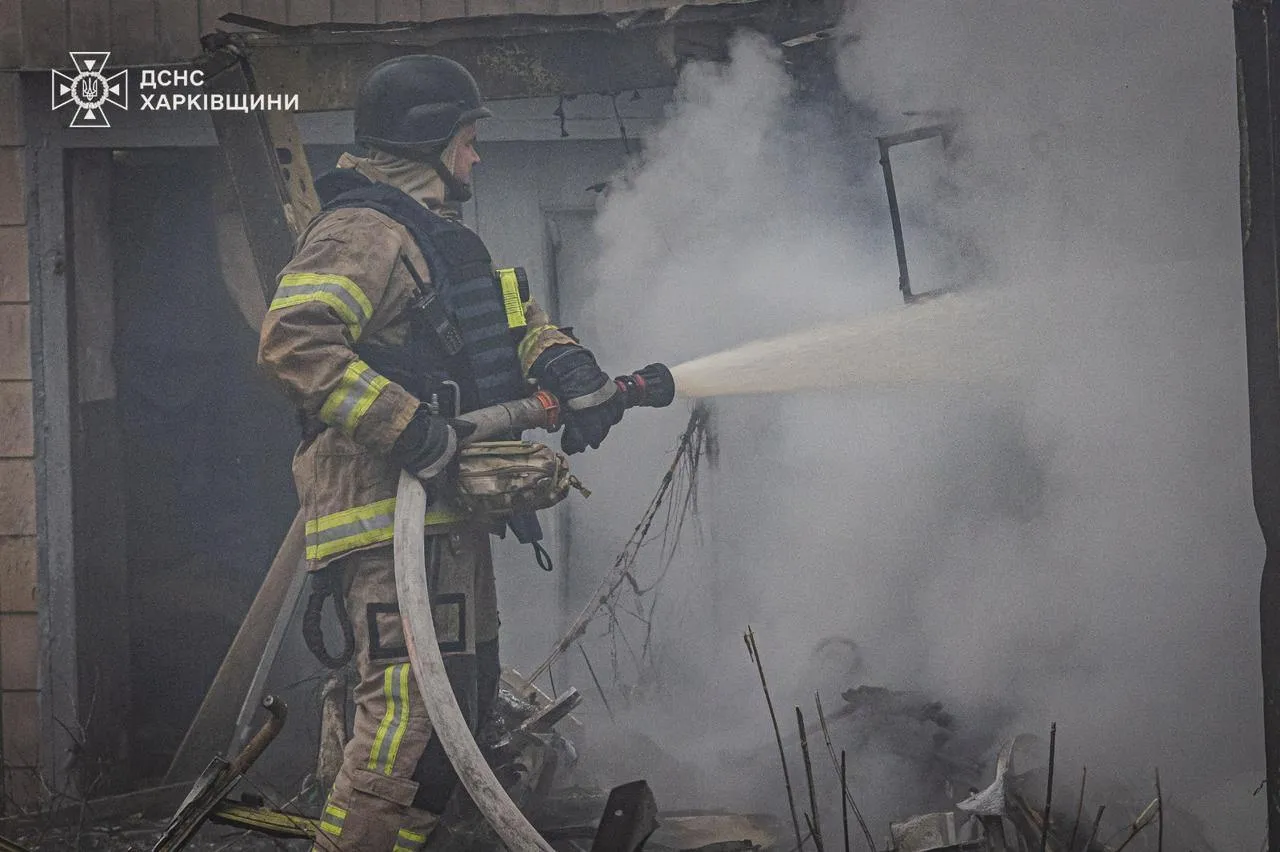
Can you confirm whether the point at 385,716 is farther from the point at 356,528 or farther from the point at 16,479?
the point at 16,479

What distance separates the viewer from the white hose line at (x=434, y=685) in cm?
387

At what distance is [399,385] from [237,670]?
173cm

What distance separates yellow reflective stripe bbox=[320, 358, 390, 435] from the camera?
387 centimetres

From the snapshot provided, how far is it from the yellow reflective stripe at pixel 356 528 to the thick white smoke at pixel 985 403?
1042 mm

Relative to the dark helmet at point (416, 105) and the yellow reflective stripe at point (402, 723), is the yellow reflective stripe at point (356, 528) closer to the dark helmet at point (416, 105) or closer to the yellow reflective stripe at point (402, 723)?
the yellow reflective stripe at point (402, 723)

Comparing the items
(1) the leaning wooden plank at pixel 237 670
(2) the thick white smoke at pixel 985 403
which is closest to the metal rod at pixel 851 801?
(2) the thick white smoke at pixel 985 403

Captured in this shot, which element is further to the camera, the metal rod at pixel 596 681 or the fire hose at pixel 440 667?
the metal rod at pixel 596 681

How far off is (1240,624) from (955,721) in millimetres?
1198

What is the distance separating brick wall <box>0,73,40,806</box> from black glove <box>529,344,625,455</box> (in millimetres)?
2275

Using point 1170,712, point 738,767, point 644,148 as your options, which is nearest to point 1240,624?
point 1170,712

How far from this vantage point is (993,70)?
4590 millimetres

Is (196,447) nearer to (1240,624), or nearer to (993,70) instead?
(993,70)

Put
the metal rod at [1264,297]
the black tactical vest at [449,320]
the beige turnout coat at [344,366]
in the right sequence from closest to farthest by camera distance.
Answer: the metal rod at [1264,297] < the beige turnout coat at [344,366] < the black tactical vest at [449,320]

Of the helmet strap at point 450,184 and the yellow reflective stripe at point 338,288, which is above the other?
the helmet strap at point 450,184
